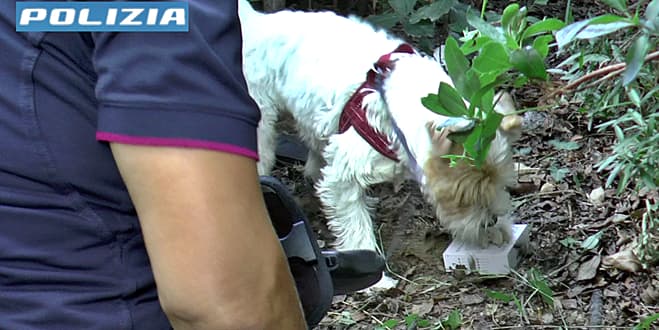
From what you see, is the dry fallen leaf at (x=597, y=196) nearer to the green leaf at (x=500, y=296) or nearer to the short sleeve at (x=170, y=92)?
the green leaf at (x=500, y=296)

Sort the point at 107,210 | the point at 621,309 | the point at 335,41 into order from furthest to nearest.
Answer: the point at 335,41, the point at 621,309, the point at 107,210

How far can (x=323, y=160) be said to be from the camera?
4.88 metres

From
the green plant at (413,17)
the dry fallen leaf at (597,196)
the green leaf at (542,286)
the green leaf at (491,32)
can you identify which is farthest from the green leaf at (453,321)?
the green leaf at (491,32)

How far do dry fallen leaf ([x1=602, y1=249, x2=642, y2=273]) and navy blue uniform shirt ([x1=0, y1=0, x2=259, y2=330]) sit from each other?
2.77 metres

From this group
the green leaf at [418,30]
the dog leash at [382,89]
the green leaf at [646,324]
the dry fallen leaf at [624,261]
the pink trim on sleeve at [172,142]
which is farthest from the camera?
the green leaf at [418,30]

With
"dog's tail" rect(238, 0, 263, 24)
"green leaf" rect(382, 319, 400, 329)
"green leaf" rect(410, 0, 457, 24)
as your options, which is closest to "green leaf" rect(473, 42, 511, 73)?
"green leaf" rect(382, 319, 400, 329)

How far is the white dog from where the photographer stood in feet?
13.1

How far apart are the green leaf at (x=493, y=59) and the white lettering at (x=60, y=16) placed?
66 cm

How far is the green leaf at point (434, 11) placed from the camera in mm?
5027

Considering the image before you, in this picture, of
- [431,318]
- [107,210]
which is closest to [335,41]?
[431,318]

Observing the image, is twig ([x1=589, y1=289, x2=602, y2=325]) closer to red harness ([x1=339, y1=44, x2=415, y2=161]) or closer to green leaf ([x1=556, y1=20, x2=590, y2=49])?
red harness ([x1=339, y1=44, x2=415, y2=161])

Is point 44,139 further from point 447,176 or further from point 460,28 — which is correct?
point 460,28

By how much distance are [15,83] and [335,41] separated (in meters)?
2.94

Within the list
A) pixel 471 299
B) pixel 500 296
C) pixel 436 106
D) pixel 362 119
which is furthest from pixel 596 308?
pixel 436 106
